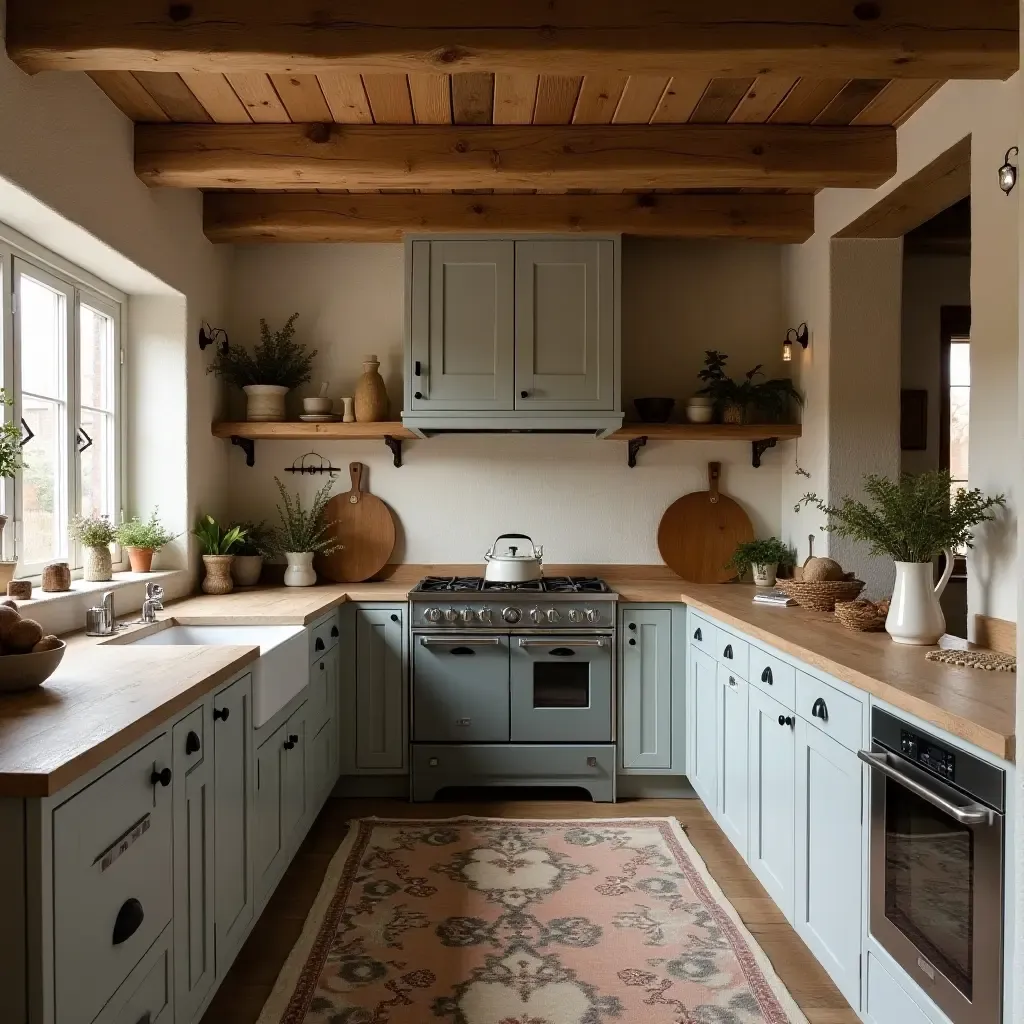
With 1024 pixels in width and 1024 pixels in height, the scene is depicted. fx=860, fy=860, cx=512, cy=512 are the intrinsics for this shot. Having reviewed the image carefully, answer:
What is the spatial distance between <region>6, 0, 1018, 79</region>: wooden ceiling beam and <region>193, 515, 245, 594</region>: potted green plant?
1.87 meters

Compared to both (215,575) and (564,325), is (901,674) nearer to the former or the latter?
(564,325)

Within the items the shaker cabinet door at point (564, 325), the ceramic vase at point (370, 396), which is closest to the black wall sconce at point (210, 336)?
the ceramic vase at point (370, 396)

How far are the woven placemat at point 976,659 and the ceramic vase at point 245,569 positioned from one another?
2796 mm

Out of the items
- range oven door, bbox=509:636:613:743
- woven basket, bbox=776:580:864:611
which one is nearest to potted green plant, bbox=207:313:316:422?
range oven door, bbox=509:636:613:743

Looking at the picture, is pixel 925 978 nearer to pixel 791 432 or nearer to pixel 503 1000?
pixel 503 1000

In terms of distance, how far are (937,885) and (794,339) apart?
280 centimetres

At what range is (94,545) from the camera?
9.63 feet

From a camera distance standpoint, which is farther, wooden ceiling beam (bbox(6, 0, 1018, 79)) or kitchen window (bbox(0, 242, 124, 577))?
kitchen window (bbox(0, 242, 124, 577))

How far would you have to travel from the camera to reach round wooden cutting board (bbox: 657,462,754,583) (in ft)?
13.4

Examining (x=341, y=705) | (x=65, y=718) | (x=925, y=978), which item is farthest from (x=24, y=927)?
(x=341, y=705)

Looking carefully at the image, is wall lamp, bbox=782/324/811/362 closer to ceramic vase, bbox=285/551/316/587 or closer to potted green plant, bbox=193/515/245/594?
ceramic vase, bbox=285/551/316/587

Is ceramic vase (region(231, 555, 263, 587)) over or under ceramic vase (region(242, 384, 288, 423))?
under

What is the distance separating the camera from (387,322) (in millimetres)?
4121

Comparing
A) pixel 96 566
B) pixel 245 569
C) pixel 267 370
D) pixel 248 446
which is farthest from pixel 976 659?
pixel 248 446
